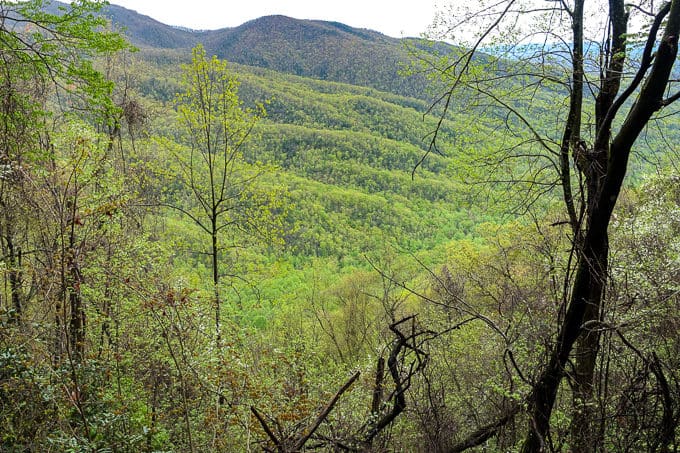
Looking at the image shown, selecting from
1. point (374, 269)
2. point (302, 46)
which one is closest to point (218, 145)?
point (374, 269)

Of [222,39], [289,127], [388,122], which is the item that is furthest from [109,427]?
[222,39]

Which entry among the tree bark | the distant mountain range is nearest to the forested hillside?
the tree bark

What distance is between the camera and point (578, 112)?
185 inches

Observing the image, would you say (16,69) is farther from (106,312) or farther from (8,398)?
(8,398)

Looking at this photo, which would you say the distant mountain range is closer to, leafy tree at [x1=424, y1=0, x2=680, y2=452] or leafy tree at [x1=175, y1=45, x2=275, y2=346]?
leafy tree at [x1=175, y1=45, x2=275, y2=346]

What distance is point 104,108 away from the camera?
260 inches

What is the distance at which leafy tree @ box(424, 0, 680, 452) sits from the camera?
66.8 inches

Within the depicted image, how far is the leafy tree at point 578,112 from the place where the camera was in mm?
1697

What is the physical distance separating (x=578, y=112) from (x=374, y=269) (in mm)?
4673

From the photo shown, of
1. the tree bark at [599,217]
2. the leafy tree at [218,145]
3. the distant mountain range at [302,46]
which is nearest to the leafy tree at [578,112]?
the tree bark at [599,217]

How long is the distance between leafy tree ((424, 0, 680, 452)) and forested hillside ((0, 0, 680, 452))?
0.07ft

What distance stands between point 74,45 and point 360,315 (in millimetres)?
17709

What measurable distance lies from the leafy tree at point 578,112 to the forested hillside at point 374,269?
2 centimetres

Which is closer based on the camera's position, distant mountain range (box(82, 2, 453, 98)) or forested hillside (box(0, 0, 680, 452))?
forested hillside (box(0, 0, 680, 452))
